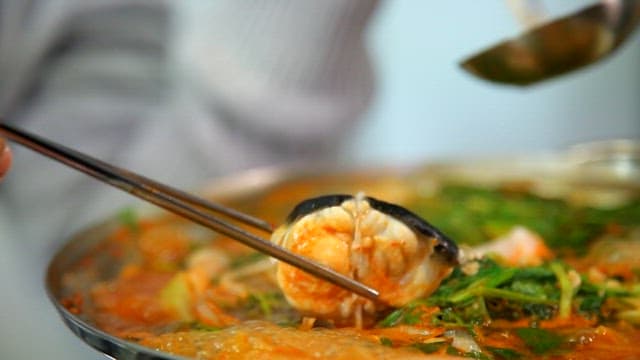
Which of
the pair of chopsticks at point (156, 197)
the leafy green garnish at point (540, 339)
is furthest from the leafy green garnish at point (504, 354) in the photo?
the pair of chopsticks at point (156, 197)

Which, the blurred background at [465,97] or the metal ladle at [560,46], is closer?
the metal ladle at [560,46]

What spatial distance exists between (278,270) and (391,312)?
123 mm

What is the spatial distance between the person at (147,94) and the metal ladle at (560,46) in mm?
608

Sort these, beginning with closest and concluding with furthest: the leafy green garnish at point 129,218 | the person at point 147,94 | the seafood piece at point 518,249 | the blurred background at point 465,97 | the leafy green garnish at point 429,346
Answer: the leafy green garnish at point 429,346
the seafood piece at point 518,249
the leafy green garnish at point 129,218
the person at point 147,94
the blurred background at point 465,97

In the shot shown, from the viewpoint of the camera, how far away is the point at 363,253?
3.03 ft

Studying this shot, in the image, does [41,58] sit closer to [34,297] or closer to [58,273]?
[34,297]

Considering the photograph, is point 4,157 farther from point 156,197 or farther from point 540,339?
point 540,339

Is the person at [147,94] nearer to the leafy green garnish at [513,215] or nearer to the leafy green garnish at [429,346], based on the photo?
the leafy green garnish at [513,215]

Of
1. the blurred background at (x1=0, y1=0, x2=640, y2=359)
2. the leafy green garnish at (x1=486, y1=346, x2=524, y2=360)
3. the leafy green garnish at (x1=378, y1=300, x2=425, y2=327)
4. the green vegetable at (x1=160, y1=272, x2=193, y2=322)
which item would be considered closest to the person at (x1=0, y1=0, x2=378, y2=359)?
the blurred background at (x1=0, y1=0, x2=640, y2=359)

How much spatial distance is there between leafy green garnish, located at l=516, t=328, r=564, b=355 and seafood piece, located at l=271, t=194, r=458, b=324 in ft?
0.34

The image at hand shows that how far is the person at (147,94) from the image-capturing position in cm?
183

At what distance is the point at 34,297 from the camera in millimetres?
1821

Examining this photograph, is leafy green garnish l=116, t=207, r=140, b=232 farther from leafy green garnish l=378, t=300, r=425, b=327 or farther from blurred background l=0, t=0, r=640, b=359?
blurred background l=0, t=0, r=640, b=359

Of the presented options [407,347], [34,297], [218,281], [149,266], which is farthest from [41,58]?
[407,347]
